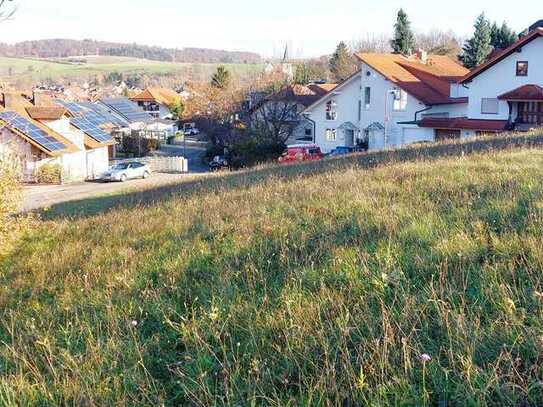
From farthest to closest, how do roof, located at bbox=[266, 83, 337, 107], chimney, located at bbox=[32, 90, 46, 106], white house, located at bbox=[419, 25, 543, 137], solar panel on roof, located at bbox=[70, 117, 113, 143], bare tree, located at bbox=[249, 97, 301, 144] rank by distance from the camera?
1. roof, located at bbox=[266, 83, 337, 107]
2. bare tree, located at bbox=[249, 97, 301, 144]
3. solar panel on roof, located at bbox=[70, 117, 113, 143]
4. chimney, located at bbox=[32, 90, 46, 106]
5. white house, located at bbox=[419, 25, 543, 137]

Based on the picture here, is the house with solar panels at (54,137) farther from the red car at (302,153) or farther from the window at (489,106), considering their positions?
the window at (489,106)

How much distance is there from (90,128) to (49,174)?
374 inches

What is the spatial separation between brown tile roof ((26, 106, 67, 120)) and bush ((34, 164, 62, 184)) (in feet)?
14.2

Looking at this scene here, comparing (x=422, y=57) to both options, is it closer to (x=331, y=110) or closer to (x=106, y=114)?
(x=331, y=110)

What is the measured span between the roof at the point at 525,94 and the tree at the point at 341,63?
48.2m

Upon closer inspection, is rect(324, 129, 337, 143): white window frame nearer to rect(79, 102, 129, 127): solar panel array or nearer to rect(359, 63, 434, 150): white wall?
rect(359, 63, 434, 150): white wall

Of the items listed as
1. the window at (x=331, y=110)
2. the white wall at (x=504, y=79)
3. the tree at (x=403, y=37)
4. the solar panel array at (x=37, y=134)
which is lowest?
the solar panel array at (x=37, y=134)

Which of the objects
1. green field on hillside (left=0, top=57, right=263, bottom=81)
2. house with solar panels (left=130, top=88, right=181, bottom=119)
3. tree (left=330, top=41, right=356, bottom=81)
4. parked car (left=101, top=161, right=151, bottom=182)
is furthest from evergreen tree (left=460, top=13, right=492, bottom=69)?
green field on hillside (left=0, top=57, right=263, bottom=81)

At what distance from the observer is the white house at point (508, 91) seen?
112 ft

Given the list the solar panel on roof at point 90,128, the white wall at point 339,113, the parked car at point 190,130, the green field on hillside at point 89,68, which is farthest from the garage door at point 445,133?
the green field on hillside at point 89,68

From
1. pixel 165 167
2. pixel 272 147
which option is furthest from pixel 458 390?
pixel 165 167

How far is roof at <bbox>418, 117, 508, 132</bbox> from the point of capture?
3559cm

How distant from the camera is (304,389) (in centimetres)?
329

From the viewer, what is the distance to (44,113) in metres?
40.7
